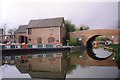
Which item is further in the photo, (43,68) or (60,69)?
(43,68)

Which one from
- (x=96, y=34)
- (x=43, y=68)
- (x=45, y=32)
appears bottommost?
(x=43, y=68)

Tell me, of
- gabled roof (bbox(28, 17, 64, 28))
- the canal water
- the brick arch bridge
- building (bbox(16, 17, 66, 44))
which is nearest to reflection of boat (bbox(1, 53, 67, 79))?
the canal water

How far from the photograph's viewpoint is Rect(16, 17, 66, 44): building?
33719 millimetres

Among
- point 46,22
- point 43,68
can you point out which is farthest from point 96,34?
point 43,68

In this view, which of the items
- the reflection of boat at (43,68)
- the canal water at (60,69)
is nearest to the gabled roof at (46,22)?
the canal water at (60,69)

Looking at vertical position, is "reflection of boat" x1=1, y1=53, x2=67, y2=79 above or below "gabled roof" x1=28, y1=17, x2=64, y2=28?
below

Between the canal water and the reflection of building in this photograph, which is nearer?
the canal water

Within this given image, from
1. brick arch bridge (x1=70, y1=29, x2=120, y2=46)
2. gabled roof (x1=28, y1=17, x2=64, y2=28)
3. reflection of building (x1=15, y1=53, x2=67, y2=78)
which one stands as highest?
gabled roof (x1=28, y1=17, x2=64, y2=28)

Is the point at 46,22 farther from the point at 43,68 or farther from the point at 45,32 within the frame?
the point at 43,68

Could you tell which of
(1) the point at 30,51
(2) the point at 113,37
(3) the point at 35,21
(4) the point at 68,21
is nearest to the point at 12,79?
(1) the point at 30,51

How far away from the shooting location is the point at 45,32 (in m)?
34.7

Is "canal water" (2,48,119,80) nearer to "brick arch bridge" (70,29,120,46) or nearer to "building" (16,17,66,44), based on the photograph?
"brick arch bridge" (70,29,120,46)

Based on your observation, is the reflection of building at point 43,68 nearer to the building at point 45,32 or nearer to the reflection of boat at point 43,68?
the reflection of boat at point 43,68

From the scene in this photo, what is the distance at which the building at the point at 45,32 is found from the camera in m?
33.7
